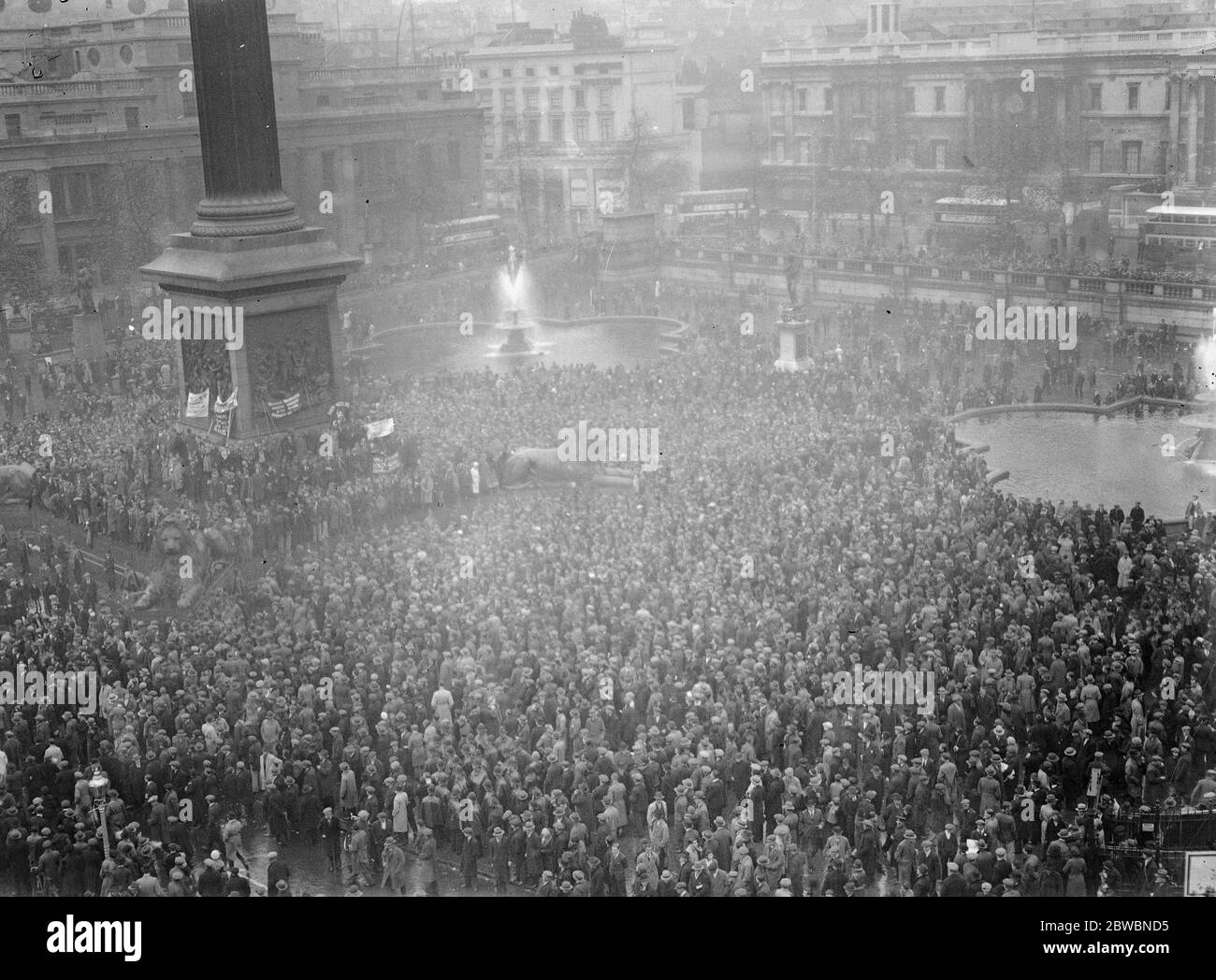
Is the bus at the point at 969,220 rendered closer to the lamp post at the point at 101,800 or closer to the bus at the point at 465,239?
the bus at the point at 465,239

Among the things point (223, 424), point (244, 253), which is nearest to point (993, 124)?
point (244, 253)

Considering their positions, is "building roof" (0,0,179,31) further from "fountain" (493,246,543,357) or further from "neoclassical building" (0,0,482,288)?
"fountain" (493,246,543,357)

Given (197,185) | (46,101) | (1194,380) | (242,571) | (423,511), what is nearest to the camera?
(242,571)

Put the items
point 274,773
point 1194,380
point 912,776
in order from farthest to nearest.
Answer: point 1194,380
point 274,773
point 912,776

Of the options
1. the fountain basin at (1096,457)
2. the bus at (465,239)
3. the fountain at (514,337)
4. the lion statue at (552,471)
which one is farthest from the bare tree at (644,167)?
the lion statue at (552,471)

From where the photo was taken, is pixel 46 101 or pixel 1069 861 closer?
pixel 1069 861

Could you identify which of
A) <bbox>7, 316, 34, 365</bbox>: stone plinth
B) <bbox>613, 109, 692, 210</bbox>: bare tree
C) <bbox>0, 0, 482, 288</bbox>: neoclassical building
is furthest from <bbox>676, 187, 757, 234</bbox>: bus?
<bbox>7, 316, 34, 365</bbox>: stone plinth

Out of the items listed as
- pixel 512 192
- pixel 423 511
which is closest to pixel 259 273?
pixel 423 511
